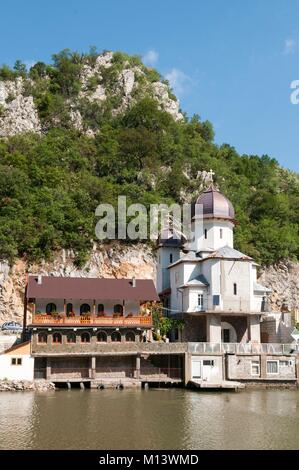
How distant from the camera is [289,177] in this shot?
101562mm

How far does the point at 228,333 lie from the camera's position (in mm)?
51031

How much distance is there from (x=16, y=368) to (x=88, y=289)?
345 inches

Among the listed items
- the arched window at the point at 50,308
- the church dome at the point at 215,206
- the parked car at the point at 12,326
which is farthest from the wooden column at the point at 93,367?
the church dome at the point at 215,206

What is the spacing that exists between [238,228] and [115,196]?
1541cm

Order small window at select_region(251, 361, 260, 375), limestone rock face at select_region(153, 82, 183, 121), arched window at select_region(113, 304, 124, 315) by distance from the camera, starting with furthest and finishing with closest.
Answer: limestone rock face at select_region(153, 82, 183, 121) < arched window at select_region(113, 304, 124, 315) < small window at select_region(251, 361, 260, 375)

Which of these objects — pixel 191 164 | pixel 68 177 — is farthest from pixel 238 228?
pixel 68 177

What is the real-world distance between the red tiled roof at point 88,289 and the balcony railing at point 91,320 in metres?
1.50

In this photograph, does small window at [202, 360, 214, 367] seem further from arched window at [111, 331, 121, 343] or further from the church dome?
the church dome

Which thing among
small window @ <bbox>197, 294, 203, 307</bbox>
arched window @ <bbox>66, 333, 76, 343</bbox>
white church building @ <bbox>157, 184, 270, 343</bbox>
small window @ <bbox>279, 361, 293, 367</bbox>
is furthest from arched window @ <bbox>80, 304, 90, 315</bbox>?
small window @ <bbox>279, 361, 293, 367</bbox>

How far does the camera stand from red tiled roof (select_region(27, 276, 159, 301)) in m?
45.9

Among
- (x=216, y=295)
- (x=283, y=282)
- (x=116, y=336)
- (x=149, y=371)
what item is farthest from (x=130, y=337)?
(x=283, y=282)

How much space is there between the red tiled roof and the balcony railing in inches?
59.2

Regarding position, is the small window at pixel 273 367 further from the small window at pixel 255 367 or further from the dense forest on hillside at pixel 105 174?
the dense forest on hillside at pixel 105 174

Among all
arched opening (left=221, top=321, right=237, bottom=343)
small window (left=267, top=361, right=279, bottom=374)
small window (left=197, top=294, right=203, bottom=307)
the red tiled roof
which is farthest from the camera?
arched opening (left=221, top=321, right=237, bottom=343)
